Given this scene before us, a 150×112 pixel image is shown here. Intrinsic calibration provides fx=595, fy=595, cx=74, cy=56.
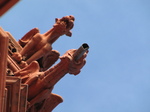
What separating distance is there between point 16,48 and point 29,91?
443 centimetres

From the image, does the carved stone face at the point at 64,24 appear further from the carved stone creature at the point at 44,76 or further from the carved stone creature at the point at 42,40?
the carved stone creature at the point at 44,76

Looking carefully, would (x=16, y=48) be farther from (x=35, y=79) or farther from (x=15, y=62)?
(x=35, y=79)

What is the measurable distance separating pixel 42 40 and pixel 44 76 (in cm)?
441

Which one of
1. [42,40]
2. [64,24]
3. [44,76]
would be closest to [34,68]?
[44,76]

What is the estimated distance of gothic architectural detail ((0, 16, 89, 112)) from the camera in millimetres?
23281

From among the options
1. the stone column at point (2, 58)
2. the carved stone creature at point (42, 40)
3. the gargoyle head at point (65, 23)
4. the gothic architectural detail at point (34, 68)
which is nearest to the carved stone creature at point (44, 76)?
the gothic architectural detail at point (34, 68)

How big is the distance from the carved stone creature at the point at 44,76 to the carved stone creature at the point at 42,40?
10.1ft

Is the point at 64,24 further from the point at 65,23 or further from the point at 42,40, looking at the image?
the point at 42,40

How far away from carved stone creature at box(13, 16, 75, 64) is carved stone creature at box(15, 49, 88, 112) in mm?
3093

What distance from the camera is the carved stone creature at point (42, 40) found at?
3131cm

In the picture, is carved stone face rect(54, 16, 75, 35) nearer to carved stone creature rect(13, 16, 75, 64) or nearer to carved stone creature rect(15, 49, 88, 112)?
carved stone creature rect(13, 16, 75, 64)

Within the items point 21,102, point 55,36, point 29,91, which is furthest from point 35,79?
point 55,36

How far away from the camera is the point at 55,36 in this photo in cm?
3212

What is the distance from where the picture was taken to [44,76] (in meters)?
27.8
